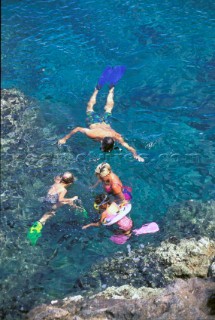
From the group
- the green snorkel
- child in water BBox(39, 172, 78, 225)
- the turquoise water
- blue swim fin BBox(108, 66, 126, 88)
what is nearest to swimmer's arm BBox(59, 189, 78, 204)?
child in water BBox(39, 172, 78, 225)

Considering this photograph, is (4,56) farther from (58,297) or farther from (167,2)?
(58,297)

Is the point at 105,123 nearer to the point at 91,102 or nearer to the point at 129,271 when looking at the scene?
the point at 91,102

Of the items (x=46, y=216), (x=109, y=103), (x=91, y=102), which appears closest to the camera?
(x=46, y=216)

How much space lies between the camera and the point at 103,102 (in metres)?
11.0

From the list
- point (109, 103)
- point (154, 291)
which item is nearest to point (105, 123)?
point (109, 103)

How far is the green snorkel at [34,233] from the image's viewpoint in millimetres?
7535

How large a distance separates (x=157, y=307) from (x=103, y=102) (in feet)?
23.8

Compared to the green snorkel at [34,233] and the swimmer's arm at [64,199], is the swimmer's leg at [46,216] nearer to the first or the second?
the green snorkel at [34,233]

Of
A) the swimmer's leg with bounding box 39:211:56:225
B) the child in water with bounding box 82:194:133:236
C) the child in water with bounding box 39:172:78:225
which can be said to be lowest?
the swimmer's leg with bounding box 39:211:56:225

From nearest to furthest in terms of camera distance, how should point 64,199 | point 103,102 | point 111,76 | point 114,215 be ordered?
point 114,215 → point 64,199 → point 103,102 → point 111,76

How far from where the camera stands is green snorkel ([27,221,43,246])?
7535 mm

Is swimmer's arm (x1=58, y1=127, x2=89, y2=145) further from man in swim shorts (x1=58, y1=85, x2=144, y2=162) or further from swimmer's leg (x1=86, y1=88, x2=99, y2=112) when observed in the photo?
swimmer's leg (x1=86, y1=88, x2=99, y2=112)

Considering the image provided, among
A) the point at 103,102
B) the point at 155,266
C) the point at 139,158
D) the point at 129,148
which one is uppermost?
the point at 103,102

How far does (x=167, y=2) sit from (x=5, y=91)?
739 centimetres
